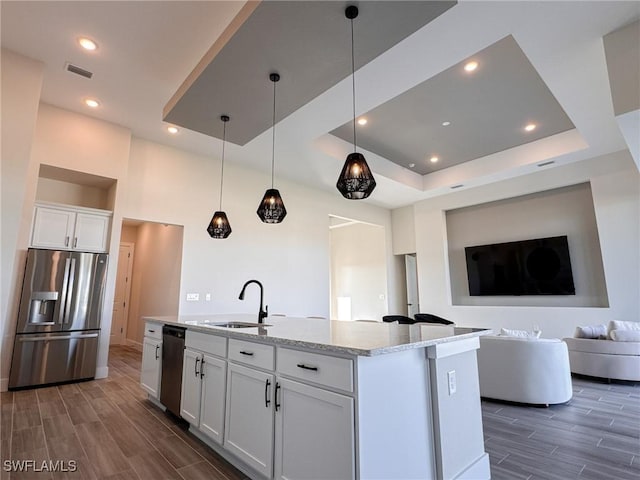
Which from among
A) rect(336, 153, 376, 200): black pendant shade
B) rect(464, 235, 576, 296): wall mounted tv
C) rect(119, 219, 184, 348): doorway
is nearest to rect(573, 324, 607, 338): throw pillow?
rect(464, 235, 576, 296): wall mounted tv

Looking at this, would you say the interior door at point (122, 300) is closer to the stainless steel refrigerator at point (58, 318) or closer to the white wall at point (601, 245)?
the stainless steel refrigerator at point (58, 318)

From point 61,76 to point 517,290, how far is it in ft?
26.4

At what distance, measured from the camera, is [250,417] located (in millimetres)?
1962

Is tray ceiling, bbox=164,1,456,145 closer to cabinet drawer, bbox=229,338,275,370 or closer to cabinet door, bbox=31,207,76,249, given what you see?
cabinet door, bbox=31,207,76,249

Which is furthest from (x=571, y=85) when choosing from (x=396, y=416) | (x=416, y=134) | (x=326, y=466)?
(x=326, y=466)

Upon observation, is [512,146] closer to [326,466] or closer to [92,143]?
[326,466]

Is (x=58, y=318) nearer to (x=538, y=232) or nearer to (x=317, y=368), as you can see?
(x=317, y=368)

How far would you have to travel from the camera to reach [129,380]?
428 cm

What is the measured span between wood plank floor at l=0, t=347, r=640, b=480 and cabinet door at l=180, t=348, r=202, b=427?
0.17 meters

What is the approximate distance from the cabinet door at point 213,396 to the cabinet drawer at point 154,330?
40.4 inches

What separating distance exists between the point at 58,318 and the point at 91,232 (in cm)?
118

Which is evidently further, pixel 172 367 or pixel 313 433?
pixel 172 367

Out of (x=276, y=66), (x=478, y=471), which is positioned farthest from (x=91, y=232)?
(x=478, y=471)

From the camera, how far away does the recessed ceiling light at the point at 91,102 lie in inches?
162
